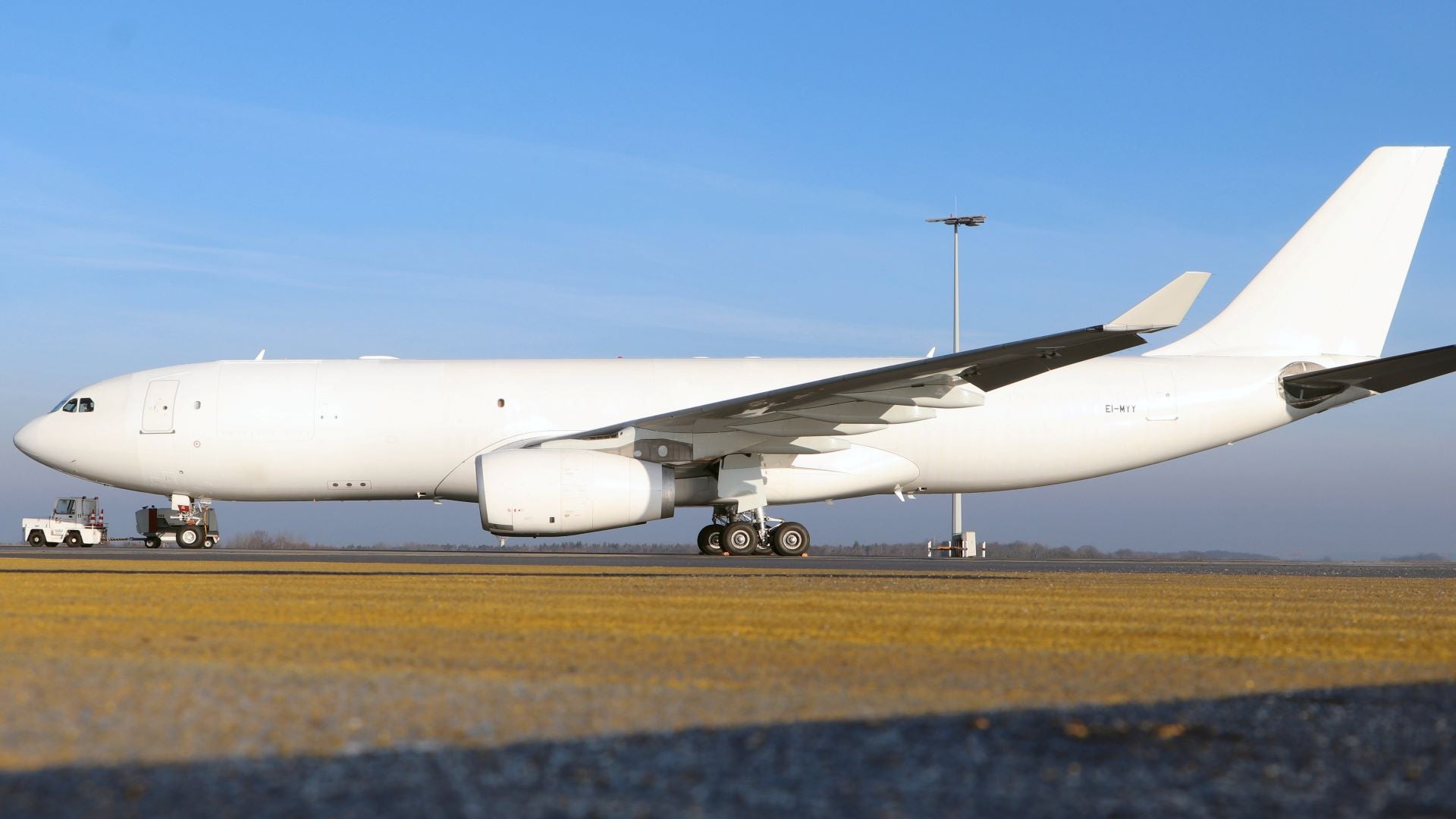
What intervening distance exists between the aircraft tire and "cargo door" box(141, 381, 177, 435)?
224 cm

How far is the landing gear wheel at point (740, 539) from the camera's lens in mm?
18500

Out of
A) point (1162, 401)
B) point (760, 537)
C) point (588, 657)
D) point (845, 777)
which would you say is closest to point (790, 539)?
point (760, 537)

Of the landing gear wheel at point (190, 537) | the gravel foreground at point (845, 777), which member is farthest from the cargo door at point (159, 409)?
the gravel foreground at point (845, 777)

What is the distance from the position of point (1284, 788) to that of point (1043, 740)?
482 mm

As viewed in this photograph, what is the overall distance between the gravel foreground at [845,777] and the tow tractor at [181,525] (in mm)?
19522

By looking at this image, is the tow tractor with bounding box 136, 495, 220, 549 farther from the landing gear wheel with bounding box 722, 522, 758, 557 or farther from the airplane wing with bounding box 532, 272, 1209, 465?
the landing gear wheel with bounding box 722, 522, 758, 557

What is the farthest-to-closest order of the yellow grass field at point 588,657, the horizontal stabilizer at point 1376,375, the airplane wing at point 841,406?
the horizontal stabilizer at point 1376,375, the airplane wing at point 841,406, the yellow grass field at point 588,657

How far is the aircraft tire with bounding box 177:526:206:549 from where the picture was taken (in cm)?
2109

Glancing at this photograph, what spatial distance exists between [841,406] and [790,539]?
254cm

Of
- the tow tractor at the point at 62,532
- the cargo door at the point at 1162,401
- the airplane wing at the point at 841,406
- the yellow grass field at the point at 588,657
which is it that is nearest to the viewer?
the yellow grass field at the point at 588,657

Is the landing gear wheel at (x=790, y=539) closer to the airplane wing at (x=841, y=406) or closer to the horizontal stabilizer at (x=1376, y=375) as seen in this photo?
the airplane wing at (x=841, y=406)

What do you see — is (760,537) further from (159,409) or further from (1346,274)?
(1346,274)

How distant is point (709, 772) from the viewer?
81.9 inches

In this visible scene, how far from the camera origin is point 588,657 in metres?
3.81
